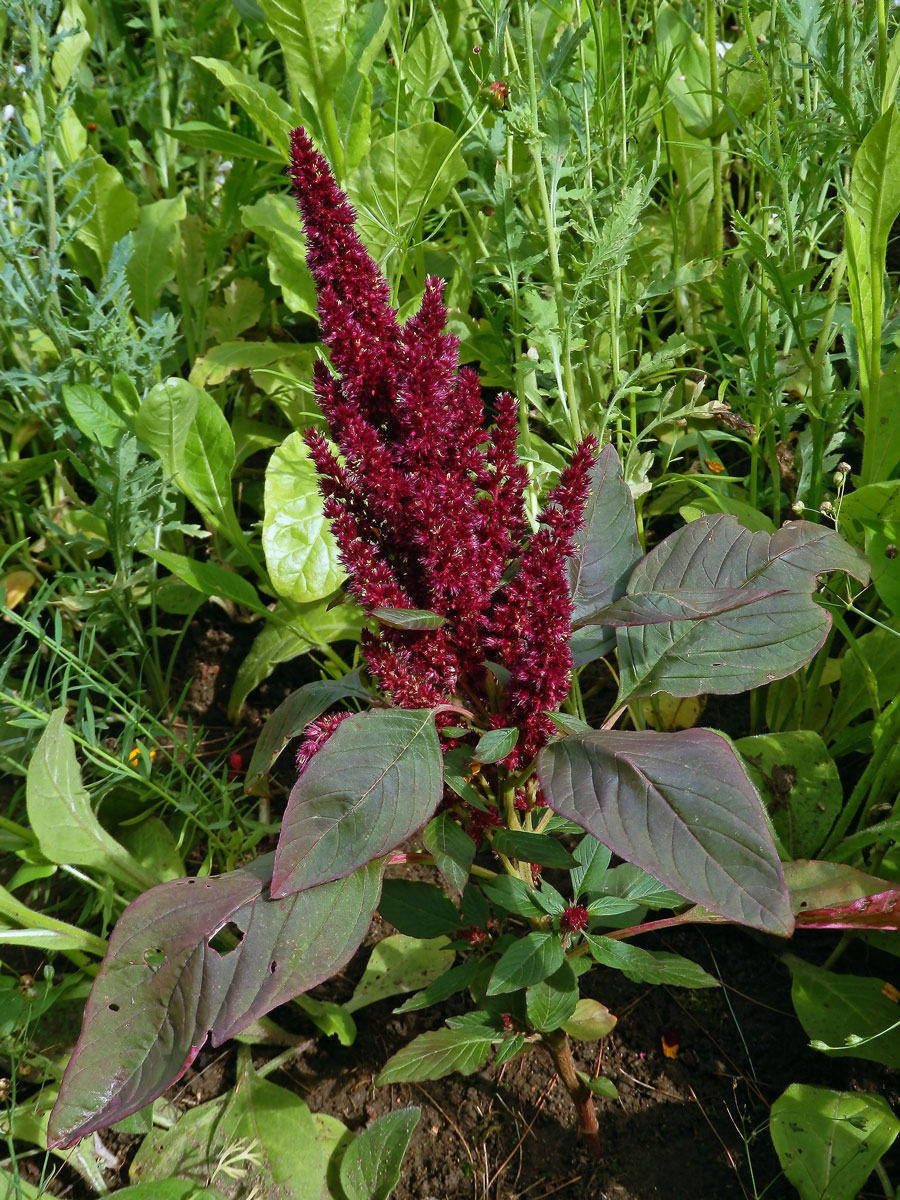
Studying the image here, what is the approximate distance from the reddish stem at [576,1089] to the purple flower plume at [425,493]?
430mm

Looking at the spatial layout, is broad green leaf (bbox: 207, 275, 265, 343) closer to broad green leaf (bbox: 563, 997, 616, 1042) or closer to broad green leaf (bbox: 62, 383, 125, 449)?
broad green leaf (bbox: 62, 383, 125, 449)

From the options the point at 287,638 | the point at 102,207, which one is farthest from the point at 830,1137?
the point at 102,207

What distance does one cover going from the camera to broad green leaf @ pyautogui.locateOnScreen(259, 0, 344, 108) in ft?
5.63

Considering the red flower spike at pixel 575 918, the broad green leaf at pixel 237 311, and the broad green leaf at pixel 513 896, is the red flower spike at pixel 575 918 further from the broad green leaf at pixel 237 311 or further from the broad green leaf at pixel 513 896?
the broad green leaf at pixel 237 311

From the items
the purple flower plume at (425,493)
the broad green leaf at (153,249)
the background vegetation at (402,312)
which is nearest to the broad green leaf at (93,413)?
the background vegetation at (402,312)

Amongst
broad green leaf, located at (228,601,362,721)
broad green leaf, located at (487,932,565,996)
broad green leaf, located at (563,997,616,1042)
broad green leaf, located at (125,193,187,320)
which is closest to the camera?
broad green leaf, located at (487,932,565,996)

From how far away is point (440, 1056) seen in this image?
3.77 feet

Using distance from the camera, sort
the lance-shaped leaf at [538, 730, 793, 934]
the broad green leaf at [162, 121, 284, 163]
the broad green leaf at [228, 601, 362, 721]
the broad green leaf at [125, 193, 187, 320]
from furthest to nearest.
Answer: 1. the broad green leaf at [125, 193, 187, 320]
2. the broad green leaf at [162, 121, 284, 163]
3. the broad green leaf at [228, 601, 362, 721]
4. the lance-shaped leaf at [538, 730, 793, 934]

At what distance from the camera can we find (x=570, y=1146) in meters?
1.36

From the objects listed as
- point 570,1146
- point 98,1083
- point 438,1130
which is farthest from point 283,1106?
point 98,1083

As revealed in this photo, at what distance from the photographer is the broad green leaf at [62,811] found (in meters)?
1.27

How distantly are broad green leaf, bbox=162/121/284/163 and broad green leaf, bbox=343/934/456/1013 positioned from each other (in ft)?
4.92

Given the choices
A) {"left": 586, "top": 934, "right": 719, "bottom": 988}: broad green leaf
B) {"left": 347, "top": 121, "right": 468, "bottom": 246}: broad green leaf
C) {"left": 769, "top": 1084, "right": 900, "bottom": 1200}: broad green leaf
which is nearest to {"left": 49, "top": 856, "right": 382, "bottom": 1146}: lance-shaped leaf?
{"left": 586, "top": 934, "right": 719, "bottom": 988}: broad green leaf

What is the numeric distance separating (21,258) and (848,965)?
1.90 meters
